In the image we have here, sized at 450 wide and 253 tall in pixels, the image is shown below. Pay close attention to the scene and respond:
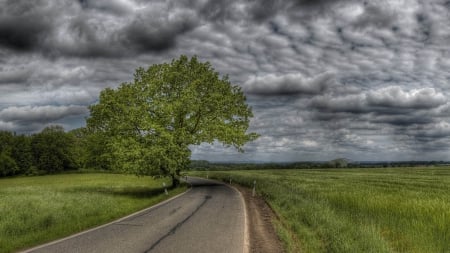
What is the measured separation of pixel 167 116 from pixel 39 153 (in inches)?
3035

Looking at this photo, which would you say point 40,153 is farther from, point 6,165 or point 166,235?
point 166,235

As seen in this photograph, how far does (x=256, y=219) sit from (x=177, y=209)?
4490 millimetres

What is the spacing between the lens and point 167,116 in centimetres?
2892

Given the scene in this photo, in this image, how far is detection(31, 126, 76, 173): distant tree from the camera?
90.0m

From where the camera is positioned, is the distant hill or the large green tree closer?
the large green tree

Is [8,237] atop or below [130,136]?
Result: below

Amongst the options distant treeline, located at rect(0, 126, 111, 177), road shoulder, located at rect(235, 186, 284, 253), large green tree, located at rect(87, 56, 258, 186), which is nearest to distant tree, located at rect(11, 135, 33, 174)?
distant treeline, located at rect(0, 126, 111, 177)

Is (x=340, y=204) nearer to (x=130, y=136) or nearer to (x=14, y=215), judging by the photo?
(x=14, y=215)

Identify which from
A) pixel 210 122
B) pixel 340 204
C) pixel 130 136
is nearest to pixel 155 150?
pixel 130 136

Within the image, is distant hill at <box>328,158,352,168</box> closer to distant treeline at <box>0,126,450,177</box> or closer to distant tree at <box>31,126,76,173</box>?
distant treeline at <box>0,126,450,177</box>

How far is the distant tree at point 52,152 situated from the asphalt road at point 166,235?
84.6 metres

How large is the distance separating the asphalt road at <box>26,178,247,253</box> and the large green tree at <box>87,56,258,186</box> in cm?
1163

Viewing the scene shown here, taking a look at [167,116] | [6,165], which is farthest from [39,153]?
[167,116]

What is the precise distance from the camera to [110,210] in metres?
17.2
